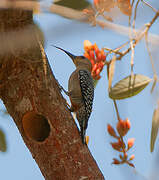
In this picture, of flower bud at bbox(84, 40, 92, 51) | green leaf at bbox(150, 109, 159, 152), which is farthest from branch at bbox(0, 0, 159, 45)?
flower bud at bbox(84, 40, 92, 51)

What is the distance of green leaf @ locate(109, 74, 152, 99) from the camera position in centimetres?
244

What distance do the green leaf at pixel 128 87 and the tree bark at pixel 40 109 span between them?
0.65 m

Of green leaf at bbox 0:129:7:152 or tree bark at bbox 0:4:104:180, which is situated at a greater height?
tree bark at bbox 0:4:104:180

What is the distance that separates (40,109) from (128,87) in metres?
0.88

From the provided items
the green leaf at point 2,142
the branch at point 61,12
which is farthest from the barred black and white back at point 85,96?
the branch at point 61,12

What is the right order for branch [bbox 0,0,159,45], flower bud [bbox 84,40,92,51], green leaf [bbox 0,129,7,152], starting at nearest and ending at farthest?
branch [bbox 0,0,159,45] < flower bud [bbox 84,40,92,51] < green leaf [bbox 0,129,7,152]

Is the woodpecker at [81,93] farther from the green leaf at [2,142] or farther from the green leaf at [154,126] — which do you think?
the green leaf at [154,126]

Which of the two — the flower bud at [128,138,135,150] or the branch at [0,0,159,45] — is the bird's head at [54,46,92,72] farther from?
the branch at [0,0,159,45]

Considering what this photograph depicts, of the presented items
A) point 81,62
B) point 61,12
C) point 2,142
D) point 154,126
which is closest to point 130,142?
point 154,126

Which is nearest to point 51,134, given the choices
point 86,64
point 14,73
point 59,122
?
point 59,122

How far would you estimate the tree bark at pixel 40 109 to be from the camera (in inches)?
108

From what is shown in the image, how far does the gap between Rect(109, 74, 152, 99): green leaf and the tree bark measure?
647mm

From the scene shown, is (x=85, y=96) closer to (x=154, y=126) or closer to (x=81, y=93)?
(x=81, y=93)

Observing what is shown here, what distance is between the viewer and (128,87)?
2494mm
